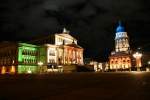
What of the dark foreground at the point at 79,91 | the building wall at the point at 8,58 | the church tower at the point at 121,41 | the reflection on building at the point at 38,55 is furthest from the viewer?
the church tower at the point at 121,41

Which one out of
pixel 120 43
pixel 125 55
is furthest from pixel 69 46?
pixel 120 43

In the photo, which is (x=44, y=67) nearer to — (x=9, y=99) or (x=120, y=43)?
(x=120, y=43)

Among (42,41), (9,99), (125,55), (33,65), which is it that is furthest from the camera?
(125,55)

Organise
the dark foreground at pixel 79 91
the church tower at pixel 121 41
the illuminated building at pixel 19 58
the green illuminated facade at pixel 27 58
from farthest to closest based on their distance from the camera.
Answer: the church tower at pixel 121 41
the green illuminated facade at pixel 27 58
the illuminated building at pixel 19 58
the dark foreground at pixel 79 91

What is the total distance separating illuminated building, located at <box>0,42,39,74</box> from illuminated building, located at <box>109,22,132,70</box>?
52.2 metres

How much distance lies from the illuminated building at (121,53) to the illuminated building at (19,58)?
171ft

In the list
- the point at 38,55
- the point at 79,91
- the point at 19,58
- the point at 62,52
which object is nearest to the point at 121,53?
the point at 62,52

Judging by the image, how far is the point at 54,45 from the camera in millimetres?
96750

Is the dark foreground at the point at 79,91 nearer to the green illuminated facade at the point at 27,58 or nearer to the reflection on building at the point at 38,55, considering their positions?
the green illuminated facade at the point at 27,58

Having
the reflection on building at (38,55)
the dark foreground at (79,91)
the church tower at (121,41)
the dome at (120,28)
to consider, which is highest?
the dome at (120,28)

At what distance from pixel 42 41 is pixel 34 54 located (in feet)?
54.3

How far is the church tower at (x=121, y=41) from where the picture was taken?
147000 millimetres

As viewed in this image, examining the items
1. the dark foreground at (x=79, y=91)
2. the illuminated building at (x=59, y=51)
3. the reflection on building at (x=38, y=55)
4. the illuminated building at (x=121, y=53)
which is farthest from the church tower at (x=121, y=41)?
the dark foreground at (x=79, y=91)

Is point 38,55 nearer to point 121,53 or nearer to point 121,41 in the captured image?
point 121,53
